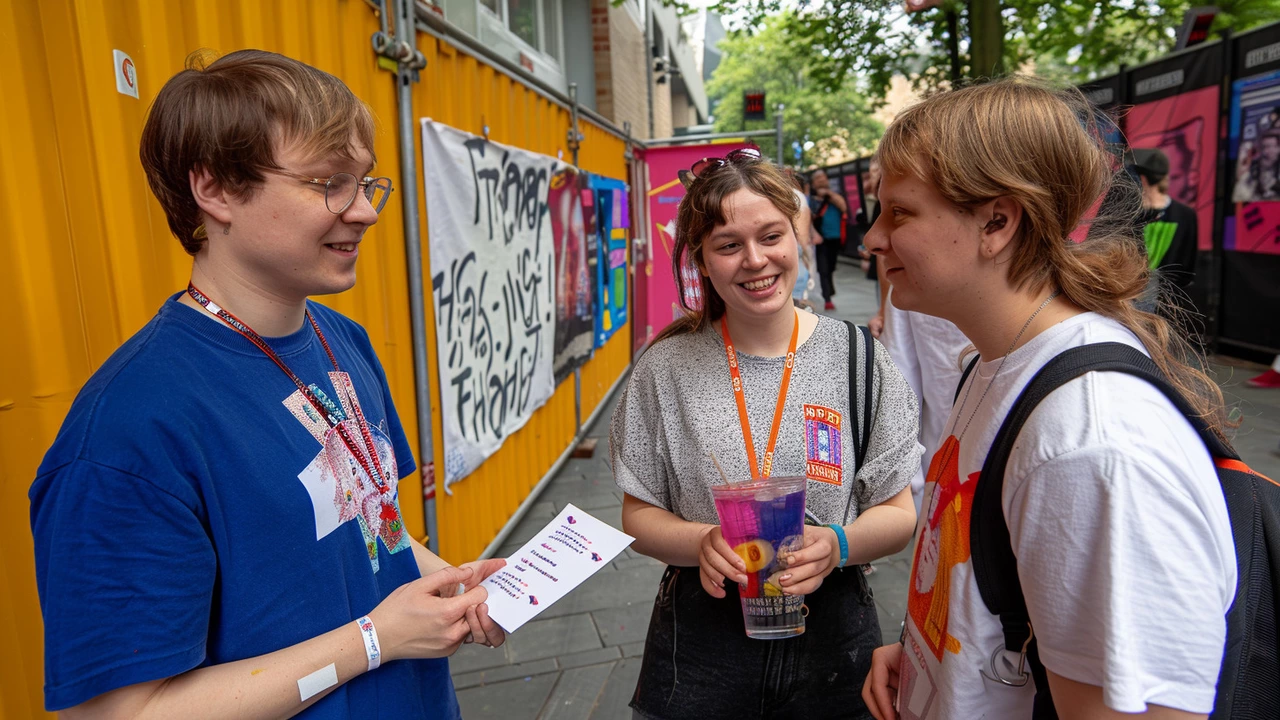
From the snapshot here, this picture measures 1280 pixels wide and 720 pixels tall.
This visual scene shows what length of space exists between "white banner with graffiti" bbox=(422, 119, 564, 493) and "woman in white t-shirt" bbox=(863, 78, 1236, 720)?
7.97ft

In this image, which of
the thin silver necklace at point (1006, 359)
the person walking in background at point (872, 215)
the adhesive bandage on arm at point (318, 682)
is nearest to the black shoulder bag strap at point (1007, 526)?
the thin silver necklace at point (1006, 359)

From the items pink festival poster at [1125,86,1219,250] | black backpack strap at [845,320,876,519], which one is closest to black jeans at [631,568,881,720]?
Result: black backpack strap at [845,320,876,519]

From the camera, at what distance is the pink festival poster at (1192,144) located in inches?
313

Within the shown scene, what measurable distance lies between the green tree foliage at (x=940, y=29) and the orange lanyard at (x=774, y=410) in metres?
10.4

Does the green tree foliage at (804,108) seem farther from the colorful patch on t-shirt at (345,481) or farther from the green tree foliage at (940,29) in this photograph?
the colorful patch on t-shirt at (345,481)

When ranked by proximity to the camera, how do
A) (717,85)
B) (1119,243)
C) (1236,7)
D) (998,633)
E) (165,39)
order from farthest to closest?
(717,85) → (1236,7) → (165,39) → (1119,243) → (998,633)

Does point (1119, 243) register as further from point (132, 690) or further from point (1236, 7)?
point (1236, 7)

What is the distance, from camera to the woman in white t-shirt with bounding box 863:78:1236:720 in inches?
35.2

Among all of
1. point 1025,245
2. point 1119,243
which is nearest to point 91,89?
point 1025,245

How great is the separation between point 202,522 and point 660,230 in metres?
7.27

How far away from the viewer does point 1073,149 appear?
43.6 inches

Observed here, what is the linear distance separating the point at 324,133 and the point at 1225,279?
9.19 meters

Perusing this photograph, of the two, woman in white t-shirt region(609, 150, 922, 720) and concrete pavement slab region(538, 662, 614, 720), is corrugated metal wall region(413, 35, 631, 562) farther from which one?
woman in white t-shirt region(609, 150, 922, 720)

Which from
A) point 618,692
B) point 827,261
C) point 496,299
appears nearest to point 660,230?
point 496,299
